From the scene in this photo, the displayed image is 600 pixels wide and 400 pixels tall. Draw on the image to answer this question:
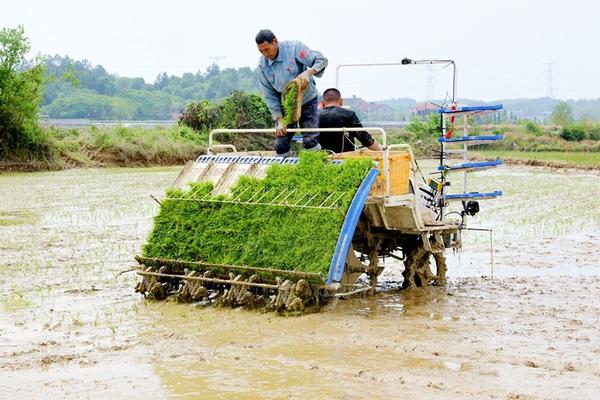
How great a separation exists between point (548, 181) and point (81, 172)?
15.4m

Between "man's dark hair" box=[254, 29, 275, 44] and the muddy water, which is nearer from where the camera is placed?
the muddy water

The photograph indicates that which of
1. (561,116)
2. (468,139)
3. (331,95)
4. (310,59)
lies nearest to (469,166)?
(468,139)

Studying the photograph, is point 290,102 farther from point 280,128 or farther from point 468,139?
point 468,139

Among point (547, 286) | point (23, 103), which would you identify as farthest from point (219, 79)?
point (547, 286)

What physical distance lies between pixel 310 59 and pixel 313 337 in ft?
10.9

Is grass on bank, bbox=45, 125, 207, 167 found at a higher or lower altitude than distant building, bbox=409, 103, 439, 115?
lower

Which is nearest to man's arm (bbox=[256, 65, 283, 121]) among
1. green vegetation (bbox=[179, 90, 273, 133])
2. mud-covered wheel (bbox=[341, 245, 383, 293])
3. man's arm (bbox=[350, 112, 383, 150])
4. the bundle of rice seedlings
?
the bundle of rice seedlings

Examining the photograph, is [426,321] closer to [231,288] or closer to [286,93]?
[231,288]

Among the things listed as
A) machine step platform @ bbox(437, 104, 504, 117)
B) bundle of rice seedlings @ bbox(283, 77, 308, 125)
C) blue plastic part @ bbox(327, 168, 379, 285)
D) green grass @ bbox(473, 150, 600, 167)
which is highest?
bundle of rice seedlings @ bbox(283, 77, 308, 125)

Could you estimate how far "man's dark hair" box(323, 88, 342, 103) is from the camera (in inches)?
412

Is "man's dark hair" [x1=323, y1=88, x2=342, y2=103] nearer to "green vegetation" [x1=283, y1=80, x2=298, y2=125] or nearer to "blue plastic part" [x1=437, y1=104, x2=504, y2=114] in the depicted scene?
"green vegetation" [x1=283, y1=80, x2=298, y2=125]

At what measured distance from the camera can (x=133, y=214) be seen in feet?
61.2

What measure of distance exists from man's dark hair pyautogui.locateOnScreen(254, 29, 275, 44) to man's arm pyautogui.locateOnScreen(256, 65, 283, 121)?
529 mm

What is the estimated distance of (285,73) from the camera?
33.4ft
